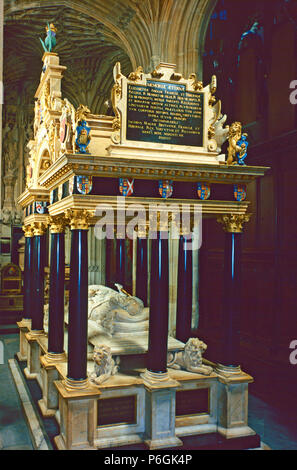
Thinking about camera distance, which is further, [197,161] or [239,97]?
[239,97]

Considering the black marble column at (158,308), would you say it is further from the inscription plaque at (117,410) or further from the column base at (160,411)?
the inscription plaque at (117,410)

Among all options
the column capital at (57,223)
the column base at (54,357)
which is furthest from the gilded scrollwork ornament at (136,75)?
the column base at (54,357)

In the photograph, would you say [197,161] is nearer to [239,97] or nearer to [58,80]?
[58,80]

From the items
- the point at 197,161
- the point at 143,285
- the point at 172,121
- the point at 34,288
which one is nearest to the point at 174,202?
the point at 197,161

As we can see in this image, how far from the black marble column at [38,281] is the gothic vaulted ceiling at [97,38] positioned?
5.95m

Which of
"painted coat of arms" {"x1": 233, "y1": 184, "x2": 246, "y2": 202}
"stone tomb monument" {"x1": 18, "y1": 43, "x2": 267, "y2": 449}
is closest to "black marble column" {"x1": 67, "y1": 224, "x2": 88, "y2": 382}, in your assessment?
"stone tomb monument" {"x1": 18, "y1": 43, "x2": 267, "y2": 449}

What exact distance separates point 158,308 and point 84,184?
6.53ft

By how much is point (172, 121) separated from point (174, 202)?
1.20 meters

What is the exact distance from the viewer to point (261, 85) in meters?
9.42

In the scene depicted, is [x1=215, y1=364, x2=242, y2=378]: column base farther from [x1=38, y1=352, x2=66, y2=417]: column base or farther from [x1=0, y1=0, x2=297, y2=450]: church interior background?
[x1=38, y1=352, x2=66, y2=417]: column base

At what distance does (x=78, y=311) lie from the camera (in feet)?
18.9

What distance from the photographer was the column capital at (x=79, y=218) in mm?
5633

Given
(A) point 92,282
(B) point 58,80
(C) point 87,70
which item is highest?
(C) point 87,70

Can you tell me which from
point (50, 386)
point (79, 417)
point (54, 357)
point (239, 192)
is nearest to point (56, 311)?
point (54, 357)
